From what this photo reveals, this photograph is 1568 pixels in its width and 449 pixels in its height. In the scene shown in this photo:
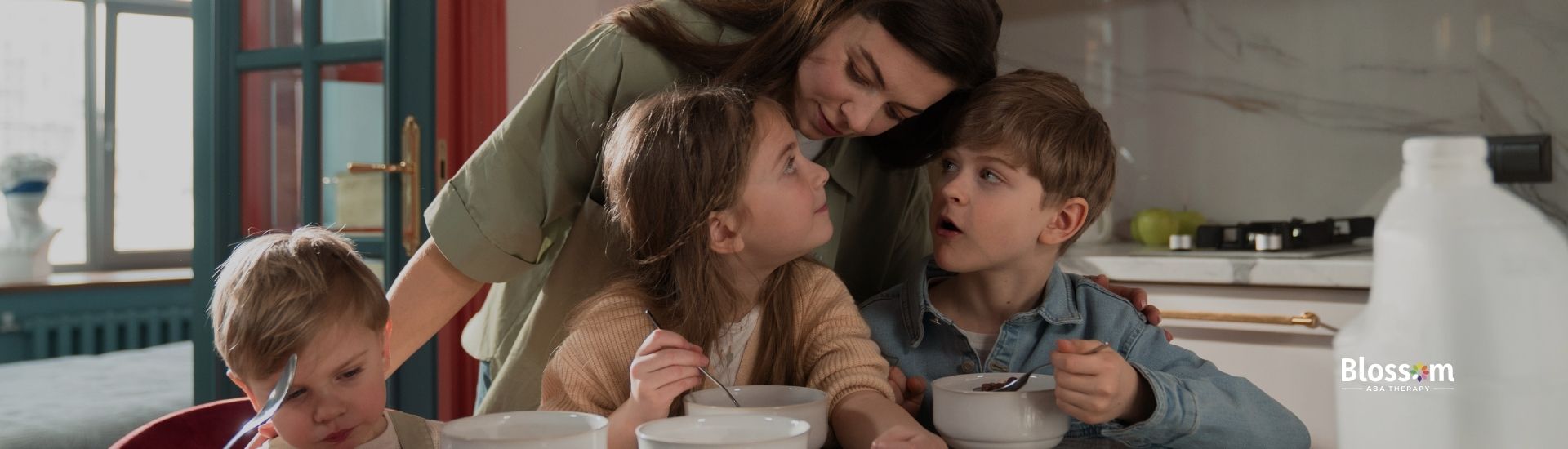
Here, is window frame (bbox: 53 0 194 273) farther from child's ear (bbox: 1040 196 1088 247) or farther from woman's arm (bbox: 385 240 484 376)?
child's ear (bbox: 1040 196 1088 247)

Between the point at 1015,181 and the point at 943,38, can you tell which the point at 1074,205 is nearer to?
the point at 1015,181

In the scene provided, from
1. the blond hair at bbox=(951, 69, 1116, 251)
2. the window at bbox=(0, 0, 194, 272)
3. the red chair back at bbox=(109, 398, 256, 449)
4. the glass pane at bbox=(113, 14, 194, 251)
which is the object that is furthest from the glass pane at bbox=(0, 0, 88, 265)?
the blond hair at bbox=(951, 69, 1116, 251)

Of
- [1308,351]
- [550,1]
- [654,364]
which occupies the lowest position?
[1308,351]

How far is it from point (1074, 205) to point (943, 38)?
8.6 inches

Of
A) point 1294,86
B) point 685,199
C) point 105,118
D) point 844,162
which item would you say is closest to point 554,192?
point 685,199

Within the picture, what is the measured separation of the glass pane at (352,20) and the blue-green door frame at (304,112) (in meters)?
0.02

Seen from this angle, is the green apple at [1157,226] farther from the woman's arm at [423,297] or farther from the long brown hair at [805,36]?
the woman's arm at [423,297]

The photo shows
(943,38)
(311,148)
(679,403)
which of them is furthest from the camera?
(311,148)

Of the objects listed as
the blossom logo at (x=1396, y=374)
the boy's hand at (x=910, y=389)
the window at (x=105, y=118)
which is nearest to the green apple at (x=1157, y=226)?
the boy's hand at (x=910, y=389)

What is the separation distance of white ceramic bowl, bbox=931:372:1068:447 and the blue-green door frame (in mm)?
1985

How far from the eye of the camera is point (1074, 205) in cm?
119

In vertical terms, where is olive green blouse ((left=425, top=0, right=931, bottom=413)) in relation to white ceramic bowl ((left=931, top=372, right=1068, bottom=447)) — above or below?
above

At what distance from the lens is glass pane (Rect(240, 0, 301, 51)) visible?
2.55m

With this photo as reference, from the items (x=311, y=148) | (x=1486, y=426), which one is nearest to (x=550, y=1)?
(x=311, y=148)
